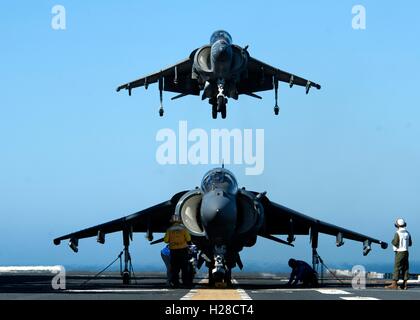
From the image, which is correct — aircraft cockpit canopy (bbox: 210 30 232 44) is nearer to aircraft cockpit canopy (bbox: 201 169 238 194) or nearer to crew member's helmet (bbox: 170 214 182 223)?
aircraft cockpit canopy (bbox: 201 169 238 194)

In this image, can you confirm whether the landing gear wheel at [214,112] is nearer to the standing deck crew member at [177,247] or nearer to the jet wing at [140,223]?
the jet wing at [140,223]

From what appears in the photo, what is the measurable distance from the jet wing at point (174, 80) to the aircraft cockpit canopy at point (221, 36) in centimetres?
236

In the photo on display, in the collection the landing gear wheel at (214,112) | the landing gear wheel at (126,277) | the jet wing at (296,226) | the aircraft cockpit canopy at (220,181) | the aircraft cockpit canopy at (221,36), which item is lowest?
the landing gear wheel at (126,277)

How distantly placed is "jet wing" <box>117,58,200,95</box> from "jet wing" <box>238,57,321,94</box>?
1.94 m

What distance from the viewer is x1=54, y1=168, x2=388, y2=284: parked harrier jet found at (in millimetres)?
20375

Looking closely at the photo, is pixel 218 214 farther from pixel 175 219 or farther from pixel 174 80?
pixel 174 80

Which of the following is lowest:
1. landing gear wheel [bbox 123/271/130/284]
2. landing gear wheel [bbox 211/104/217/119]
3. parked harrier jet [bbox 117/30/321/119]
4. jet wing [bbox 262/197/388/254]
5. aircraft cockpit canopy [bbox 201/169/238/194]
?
landing gear wheel [bbox 123/271/130/284]

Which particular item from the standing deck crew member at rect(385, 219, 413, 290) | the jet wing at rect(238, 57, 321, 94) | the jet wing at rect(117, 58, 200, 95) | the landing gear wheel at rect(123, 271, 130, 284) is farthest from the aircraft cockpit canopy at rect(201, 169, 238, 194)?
the jet wing at rect(238, 57, 321, 94)

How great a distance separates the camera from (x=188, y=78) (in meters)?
34.1

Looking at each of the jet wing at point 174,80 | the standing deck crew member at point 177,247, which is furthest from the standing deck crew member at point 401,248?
the jet wing at point 174,80

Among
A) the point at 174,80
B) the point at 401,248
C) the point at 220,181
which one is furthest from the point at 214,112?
the point at 401,248

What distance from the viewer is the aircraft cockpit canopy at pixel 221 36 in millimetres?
29766

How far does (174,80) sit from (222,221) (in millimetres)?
14045
